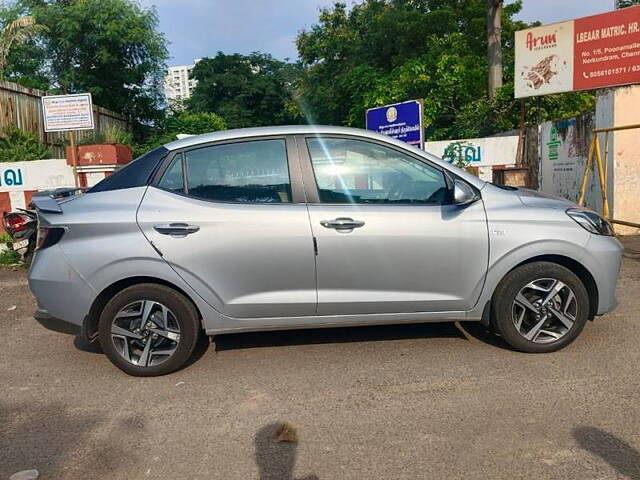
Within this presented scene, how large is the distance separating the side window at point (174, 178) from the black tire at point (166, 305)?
689 mm

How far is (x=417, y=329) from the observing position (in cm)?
479

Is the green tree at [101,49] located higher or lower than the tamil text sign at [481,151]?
higher

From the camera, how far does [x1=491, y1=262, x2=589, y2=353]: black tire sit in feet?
13.1

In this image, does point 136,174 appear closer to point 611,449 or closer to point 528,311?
point 528,311

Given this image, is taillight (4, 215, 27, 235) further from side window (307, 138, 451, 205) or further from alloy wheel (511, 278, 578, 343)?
alloy wheel (511, 278, 578, 343)

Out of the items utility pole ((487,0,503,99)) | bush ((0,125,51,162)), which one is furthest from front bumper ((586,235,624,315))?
utility pole ((487,0,503,99))

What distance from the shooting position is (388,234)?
12.7ft

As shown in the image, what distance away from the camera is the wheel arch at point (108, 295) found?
12.7 ft

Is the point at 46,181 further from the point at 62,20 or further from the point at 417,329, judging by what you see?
the point at 62,20

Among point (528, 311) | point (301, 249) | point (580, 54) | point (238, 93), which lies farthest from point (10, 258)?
point (238, 93)

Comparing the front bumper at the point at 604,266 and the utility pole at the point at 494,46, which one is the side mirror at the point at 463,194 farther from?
the utility pole at the point at 494,46

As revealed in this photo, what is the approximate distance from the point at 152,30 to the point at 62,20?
10.5 ft

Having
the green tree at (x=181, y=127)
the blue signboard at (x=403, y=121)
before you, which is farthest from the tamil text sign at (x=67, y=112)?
the green tree at (x=181, y=127)

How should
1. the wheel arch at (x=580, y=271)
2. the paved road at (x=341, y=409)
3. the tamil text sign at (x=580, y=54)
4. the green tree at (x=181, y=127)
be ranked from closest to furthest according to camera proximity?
the paved road at (x=341, y=409), the wheel arch at (x=580, y=271), the tamil text sign at (x=580, y=54), the green tree at (x=181, y=127)
